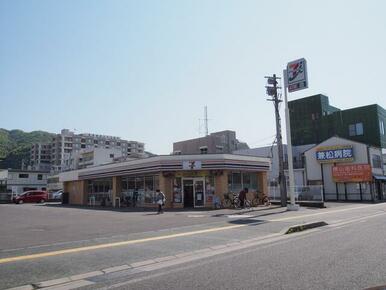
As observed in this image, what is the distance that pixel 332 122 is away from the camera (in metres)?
63.2

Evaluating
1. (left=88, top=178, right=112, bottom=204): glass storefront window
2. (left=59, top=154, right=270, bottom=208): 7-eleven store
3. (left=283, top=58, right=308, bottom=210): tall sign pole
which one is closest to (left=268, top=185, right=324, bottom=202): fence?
(left=59, top=154, right=270, bottom=208): 7-eleven store

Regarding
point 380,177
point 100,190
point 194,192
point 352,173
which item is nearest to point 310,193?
point 194,192

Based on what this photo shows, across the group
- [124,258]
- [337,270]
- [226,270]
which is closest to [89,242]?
[124,258]

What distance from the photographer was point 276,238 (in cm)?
1326

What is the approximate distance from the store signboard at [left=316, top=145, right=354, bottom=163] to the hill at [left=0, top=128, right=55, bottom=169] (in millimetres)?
110482

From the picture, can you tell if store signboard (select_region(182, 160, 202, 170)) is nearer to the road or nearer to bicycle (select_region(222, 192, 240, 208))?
bicycle (select_region(222, 192, 240, 208))

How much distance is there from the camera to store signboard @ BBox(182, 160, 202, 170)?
3009 cm

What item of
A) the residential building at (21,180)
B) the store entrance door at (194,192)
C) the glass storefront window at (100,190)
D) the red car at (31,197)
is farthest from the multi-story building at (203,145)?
the residential building at (21,180)

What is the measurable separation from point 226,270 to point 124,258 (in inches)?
116

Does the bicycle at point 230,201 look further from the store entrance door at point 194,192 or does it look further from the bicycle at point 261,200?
the bicycle at point 261,200

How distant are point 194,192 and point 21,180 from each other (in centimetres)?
6079

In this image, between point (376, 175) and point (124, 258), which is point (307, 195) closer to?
point (376, 175)

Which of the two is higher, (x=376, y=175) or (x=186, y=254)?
(x=376, y=175)

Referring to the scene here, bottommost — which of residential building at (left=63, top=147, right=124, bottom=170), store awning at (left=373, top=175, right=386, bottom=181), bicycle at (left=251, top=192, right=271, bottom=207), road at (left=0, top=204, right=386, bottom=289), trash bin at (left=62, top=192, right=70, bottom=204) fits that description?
road at (left=0, top=204, right=386, bottom=289)
